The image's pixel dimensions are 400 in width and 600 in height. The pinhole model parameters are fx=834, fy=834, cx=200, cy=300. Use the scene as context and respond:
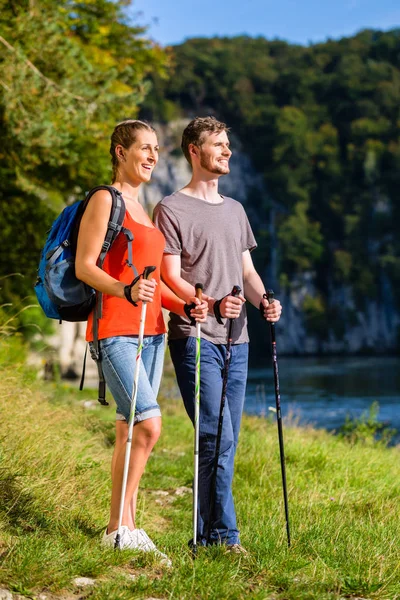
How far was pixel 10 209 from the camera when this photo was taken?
46.5 feet

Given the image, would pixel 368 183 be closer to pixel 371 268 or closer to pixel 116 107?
pixel 371 268

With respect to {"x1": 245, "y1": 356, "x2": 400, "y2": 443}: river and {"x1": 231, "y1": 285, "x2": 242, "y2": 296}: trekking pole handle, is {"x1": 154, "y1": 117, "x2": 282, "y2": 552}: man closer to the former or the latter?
{"x1": 231, "y1": 285, "x2": 242, "y2": 296}: trekking pole handle

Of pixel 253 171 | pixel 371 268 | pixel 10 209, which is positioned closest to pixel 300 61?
pixel 253 171

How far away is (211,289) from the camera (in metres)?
4.11

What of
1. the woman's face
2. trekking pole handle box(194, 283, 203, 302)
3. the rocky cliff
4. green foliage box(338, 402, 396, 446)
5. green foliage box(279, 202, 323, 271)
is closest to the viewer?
trekking pole handle box(194, 283, 203, 302)

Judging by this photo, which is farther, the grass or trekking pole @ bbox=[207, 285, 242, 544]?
trekking pole @ bbox=[207, 285, 242, 544]

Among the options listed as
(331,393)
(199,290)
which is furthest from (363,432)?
(331,393)

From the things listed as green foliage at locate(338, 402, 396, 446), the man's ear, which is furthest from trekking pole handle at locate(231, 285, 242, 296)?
green foliage at locate(338, 402, 396, 446)

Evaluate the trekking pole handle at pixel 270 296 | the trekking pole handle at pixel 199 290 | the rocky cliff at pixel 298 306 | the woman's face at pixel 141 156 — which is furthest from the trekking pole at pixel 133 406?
the rocky cliff at pixel 298 306

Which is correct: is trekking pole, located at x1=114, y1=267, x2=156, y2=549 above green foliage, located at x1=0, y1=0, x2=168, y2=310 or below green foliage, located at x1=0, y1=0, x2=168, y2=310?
below

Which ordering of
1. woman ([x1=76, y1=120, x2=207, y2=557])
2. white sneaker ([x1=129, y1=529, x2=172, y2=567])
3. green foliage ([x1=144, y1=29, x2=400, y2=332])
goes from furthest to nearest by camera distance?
green foliage ([x1=144, y1=29, x2=400, y2=332])
woman ([x1=76, y1=120, x2=207, y2=557])
white sneaker ([x1=129, y1=529, x2=172, y2=567])

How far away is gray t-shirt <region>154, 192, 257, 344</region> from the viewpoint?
4.06 m

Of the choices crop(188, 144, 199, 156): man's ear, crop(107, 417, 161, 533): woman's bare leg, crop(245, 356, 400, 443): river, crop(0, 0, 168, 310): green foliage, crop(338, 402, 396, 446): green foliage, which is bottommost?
crop(245, 356, 400, 443): river

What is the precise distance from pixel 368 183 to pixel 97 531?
94.4 m
